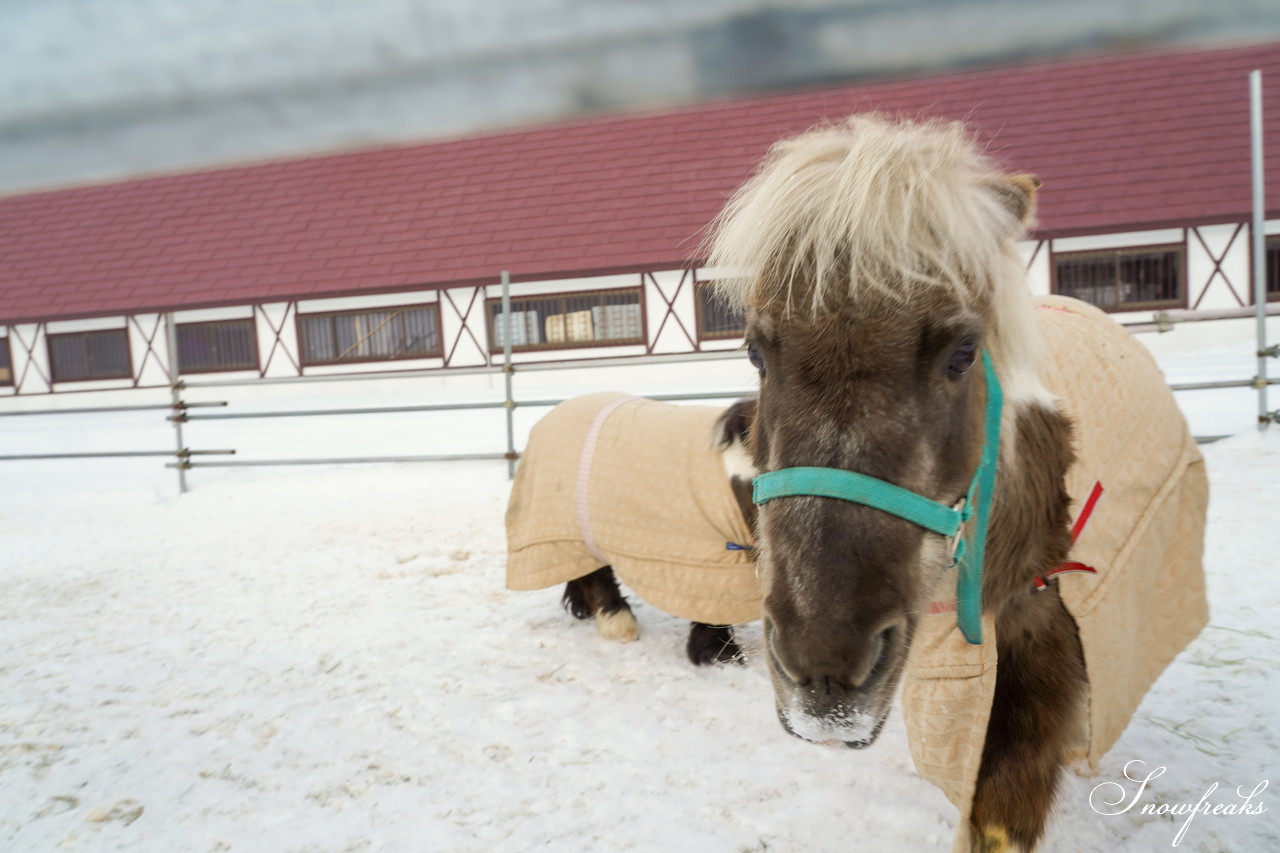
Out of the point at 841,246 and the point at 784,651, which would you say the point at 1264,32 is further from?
the point at 784,651

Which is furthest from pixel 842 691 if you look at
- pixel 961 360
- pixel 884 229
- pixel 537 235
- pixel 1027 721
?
pixel 537 235

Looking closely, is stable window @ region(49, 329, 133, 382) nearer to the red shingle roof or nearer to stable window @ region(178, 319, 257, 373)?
the red shingle roof

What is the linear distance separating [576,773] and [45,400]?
17.6 meters

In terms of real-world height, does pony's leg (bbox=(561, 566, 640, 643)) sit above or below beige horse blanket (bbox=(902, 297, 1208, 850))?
below

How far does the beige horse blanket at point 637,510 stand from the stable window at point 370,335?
Answer: 11578mm

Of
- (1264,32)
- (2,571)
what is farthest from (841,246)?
(2,571)

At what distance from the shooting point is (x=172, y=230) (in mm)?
15586

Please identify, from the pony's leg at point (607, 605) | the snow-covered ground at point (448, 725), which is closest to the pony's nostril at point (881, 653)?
the snow-covered ground at point (448, 725)

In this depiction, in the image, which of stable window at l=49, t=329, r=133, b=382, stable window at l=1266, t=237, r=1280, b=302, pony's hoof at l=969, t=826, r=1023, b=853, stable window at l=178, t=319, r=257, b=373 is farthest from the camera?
stable window at l=49, t=329, r=133, b=382

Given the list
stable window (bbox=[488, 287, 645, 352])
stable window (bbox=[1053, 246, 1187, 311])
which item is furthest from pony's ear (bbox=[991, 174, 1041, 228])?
stable window (bbox=[1053, 246, 1187, 311])

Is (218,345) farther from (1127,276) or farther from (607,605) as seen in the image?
(1127,276)

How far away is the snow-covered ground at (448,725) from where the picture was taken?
1791 millimetres

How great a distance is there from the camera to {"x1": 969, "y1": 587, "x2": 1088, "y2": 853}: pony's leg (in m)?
1.46

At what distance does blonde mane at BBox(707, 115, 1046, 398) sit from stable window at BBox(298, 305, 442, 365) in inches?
525
